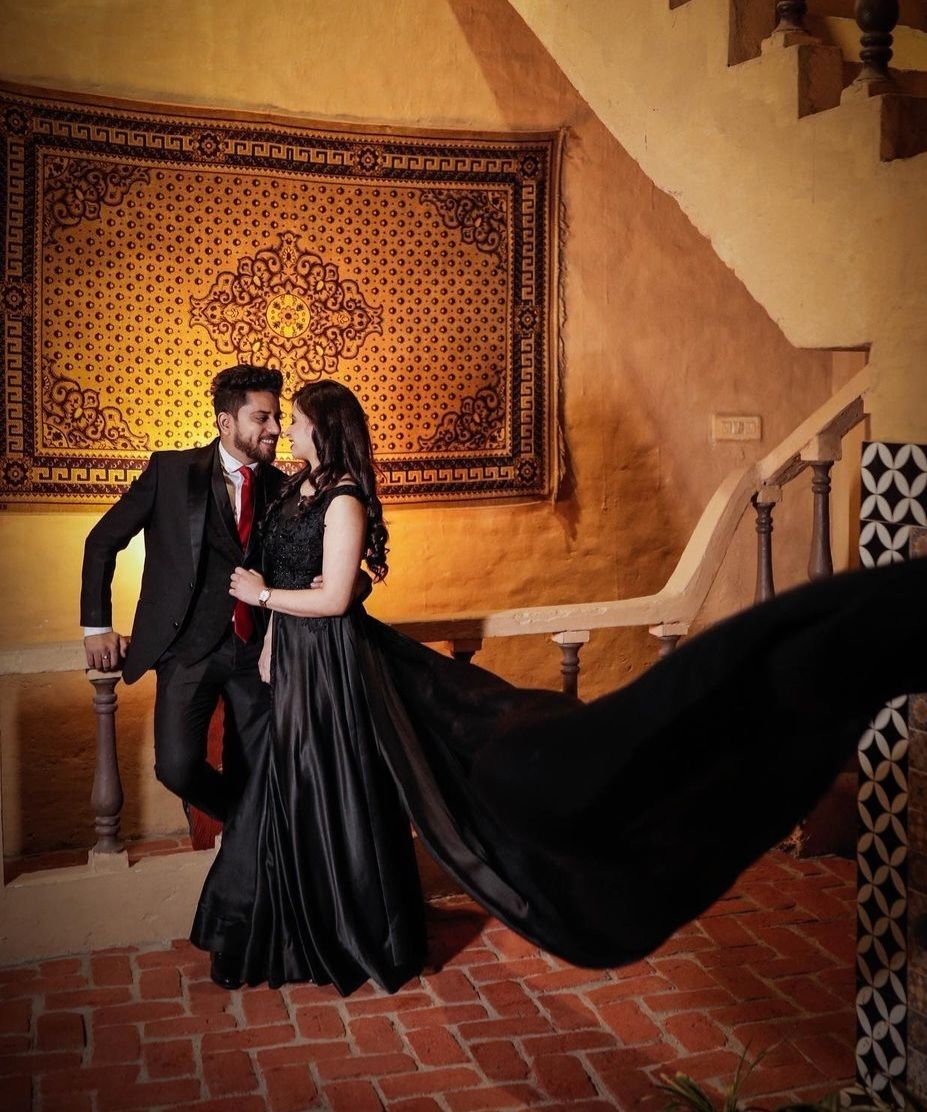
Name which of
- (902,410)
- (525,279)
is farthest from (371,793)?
(525,279)

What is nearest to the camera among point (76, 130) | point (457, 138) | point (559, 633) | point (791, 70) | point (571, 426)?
point (791, 70)

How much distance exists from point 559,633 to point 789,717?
303 centimetres

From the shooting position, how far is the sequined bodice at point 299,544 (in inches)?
165

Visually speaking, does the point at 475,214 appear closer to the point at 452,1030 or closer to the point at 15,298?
the point at 15,298

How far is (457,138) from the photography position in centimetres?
610

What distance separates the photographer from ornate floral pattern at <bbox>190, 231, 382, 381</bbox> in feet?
19.0

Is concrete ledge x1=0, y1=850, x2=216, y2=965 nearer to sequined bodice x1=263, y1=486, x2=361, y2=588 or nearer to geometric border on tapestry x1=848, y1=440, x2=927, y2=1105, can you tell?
sequined bodice x1=263, y1=486, x2=361, y2=588

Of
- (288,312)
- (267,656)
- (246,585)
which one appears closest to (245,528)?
(246,585)

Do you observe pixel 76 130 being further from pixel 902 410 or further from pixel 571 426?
pixel 902 410

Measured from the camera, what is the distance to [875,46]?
385cm

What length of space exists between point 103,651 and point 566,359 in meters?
3.00

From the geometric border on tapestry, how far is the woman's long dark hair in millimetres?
1554

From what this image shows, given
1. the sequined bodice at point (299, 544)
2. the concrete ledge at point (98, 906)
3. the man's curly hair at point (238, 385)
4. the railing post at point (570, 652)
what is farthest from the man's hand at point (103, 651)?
the railing post at point (570, 652)

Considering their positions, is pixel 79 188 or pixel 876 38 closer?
pixel 876 38
